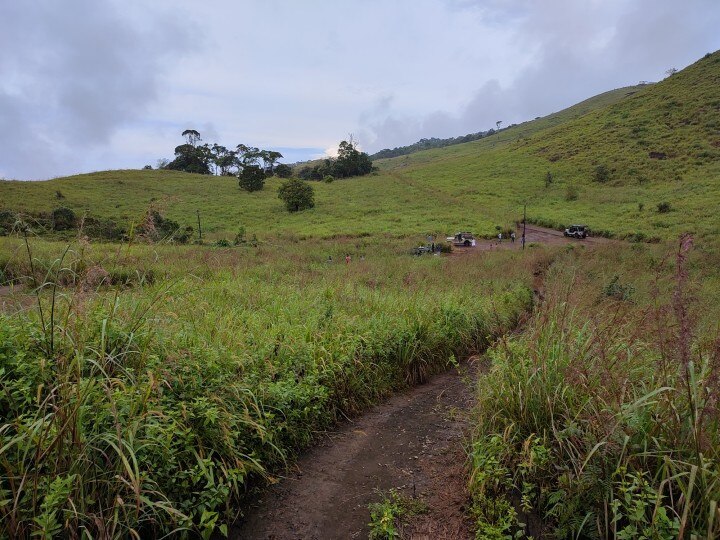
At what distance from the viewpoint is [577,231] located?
2791cm

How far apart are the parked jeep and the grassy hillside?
5.86ft

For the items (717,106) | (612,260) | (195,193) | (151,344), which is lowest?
(612,260)

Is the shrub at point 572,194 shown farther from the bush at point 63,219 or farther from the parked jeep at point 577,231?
the bush at point 63,219

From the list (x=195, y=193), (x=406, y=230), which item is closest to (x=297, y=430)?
(x=406, y=230)

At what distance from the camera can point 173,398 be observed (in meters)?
3.25

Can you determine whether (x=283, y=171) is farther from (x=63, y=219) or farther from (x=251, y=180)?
(x=63, y=219)

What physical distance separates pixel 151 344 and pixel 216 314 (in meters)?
1.81

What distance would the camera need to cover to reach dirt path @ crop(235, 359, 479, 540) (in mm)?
3145

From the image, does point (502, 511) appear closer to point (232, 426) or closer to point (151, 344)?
point (232, 426)

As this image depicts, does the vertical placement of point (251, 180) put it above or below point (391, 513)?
above

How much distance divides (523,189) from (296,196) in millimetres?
25290

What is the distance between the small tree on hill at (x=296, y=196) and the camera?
40531mm

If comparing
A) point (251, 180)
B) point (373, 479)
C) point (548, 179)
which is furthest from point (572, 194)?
point (373, 479)

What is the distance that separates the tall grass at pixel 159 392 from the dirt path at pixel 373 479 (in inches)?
9.1
